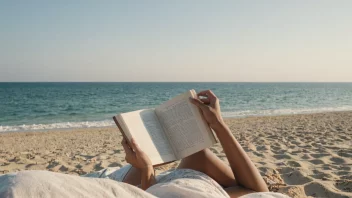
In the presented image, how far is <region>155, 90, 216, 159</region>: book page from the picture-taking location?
2195mm

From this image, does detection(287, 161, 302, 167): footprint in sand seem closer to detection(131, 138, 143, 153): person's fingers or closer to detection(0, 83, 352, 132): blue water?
detection(131, 138, 143, 153): person's fingers

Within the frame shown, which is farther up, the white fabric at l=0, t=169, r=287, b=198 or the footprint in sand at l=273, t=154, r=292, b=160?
the white fabric at l=0, t=169, r=287, b=198

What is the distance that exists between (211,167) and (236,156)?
0.21 metres

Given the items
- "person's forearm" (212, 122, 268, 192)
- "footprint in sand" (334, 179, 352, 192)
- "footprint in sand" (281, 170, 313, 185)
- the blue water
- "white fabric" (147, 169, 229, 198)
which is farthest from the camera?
the blue water

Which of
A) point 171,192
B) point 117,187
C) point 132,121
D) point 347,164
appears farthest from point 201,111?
point 347,164

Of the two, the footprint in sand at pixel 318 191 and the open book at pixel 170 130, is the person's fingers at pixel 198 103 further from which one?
the footprint in sand at pixel 318 191

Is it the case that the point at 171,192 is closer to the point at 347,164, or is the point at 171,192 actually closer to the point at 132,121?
the point at 132,121

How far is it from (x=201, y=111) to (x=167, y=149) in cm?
36

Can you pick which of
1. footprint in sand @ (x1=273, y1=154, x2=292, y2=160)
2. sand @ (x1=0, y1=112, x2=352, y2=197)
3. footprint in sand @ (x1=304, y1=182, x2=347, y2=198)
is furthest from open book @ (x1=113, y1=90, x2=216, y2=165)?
footprint in sand @ (x1=273, y1=154, x2=292, y2=160)

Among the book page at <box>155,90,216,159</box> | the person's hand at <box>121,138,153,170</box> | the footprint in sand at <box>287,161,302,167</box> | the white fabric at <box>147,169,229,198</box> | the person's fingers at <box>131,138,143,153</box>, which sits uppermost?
the book page at <box>155,90,216,159</box>

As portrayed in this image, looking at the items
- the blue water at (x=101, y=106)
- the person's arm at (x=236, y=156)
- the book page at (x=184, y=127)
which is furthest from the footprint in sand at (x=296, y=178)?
the blue water at (x=101, y=106)

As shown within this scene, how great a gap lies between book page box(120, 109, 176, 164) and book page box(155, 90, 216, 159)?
0.05 metres

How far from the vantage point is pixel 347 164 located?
13.7 feet

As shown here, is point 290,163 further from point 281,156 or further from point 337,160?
point 337,160
